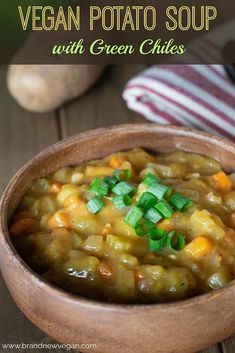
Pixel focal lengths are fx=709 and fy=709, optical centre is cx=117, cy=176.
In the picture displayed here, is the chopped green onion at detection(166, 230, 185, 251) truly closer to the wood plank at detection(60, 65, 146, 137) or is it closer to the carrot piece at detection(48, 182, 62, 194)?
the carrot piece at detection(48, 182, 62, 194)

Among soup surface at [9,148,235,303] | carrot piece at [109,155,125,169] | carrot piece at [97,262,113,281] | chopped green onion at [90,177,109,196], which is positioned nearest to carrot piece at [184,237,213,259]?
soup surface at [9,148,235,303]

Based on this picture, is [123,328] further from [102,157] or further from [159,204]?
[102,157]

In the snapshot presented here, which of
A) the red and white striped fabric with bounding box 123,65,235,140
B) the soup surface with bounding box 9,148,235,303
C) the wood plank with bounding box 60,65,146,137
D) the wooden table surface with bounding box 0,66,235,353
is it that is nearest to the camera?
the soup surface with bounding box 9,148,235,303

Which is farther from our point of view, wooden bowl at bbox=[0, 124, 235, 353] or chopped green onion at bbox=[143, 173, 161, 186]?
chopped green onion at bbox=[143, 173, 161, 186]

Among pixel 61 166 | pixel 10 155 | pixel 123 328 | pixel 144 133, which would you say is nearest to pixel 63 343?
pixel 123 328

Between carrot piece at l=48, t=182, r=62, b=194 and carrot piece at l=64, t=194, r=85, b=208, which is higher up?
carrot piece at l=64, t=194, r=85, b=208

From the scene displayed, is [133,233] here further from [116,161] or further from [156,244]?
[116,161]

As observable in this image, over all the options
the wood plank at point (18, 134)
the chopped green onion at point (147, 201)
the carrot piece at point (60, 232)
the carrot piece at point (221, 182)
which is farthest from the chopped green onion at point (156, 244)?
the wood plank at point (18, 134)

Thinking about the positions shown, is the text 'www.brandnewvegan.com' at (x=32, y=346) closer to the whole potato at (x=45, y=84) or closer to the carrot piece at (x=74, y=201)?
the carrot piece at (x=74, y=201)
